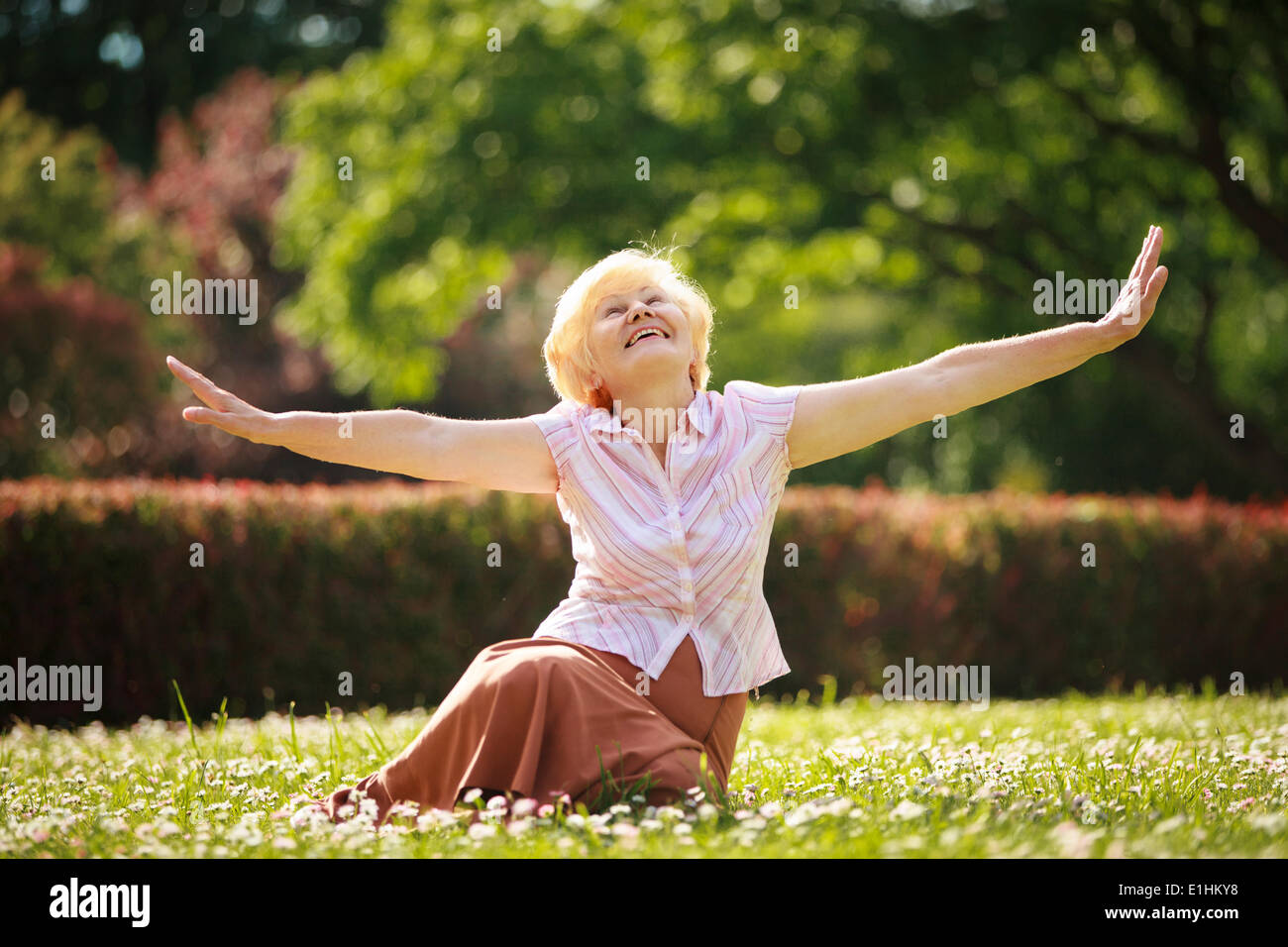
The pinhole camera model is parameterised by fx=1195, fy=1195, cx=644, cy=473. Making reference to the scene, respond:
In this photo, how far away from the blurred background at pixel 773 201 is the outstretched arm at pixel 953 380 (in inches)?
212

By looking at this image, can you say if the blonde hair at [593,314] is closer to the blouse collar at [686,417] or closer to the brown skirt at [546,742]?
the blouse collar at [686,417]

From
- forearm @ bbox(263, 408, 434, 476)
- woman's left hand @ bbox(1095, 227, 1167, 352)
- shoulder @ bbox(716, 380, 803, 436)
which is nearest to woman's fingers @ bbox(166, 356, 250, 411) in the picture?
forearm @ bbox(263, 408, 434, 476)

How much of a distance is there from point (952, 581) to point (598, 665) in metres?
5.42

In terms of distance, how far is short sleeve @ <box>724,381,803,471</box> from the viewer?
12.3ft

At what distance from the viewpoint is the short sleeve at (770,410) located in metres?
3.75

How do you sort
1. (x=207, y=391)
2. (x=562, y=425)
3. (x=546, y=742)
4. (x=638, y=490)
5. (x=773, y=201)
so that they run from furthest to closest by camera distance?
(x=773, y=201)
(x=562, y=425)
(x=638, y=490)
(x=207, y=391)
(x=546, y=742)

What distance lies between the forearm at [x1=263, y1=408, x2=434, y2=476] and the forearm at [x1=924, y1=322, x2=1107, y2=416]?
5.20 ft

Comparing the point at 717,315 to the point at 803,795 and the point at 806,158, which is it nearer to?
the point at 806,158

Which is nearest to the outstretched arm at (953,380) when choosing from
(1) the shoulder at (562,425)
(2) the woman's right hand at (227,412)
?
(1) the shoulder at (562,425)

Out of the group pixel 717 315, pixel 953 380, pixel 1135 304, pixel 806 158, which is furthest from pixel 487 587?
pixel 717 315

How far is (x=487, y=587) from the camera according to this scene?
7.82 metres

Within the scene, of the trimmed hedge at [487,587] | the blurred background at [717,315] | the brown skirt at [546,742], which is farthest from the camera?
the blurred background at [717,315]

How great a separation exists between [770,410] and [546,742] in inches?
48.8
